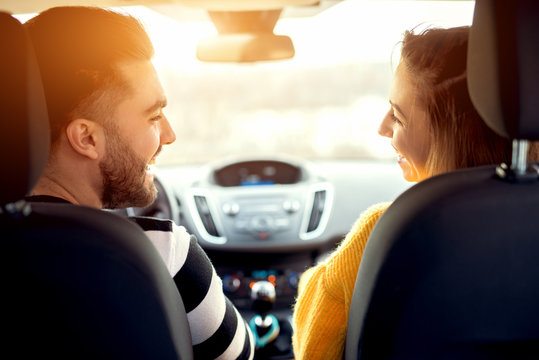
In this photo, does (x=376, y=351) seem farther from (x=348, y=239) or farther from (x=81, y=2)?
(x=81, y=2)

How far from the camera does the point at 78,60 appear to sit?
1.53 meters

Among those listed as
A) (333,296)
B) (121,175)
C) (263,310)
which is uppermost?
(121,175)

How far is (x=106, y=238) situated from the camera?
1188mm

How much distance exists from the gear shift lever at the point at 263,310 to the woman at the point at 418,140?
1144mm

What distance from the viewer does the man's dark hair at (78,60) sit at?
1522 millimetres

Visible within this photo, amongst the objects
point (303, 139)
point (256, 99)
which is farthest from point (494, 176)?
point (256, 99)

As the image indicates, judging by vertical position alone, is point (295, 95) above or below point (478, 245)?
below

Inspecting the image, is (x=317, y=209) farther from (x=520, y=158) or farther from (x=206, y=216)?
(x=520, y=158)

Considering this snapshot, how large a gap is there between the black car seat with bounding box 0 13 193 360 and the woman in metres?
0.53

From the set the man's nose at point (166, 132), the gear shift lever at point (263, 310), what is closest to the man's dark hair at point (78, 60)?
the man's nose at point (166, 132)

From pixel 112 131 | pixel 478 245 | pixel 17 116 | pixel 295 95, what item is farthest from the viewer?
pixel 295 95

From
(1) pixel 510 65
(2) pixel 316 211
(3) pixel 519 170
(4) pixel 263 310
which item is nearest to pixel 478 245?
(3) pixel 519 170

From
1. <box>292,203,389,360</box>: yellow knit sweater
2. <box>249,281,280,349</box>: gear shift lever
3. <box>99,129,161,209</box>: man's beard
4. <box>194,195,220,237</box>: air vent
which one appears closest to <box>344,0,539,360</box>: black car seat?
<box>292,203,389,360</box>: yellow knit sweater

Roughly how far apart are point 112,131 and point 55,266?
0.54 metres
